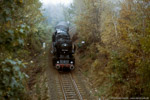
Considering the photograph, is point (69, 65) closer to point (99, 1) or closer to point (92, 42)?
point (92, 42)

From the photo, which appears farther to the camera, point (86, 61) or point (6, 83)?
point (86, 61)

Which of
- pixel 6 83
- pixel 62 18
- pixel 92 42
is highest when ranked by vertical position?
pixel 62 18

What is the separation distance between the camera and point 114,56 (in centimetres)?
1267

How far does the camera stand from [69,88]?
15.0 m

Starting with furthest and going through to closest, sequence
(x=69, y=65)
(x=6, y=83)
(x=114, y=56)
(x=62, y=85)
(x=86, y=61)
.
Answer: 1. (x=86, y=61)
2. (x=69, y=65)
3. (x=62, y=85)
4. (x=114, y=56)
5. (x=6, y=83)

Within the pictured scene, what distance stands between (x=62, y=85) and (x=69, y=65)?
2.65 meters

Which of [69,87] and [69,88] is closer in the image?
[69,88]

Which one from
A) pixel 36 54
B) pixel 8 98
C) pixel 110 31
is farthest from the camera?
pixel 36 54

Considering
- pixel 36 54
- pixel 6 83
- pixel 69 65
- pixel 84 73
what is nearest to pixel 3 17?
pixel 6 83

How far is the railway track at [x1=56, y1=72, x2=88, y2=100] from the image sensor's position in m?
13.5

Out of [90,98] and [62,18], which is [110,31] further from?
[62,18]

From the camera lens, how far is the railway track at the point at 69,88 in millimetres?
13514

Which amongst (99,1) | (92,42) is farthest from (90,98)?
(99,1)

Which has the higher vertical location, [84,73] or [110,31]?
[110,31]
